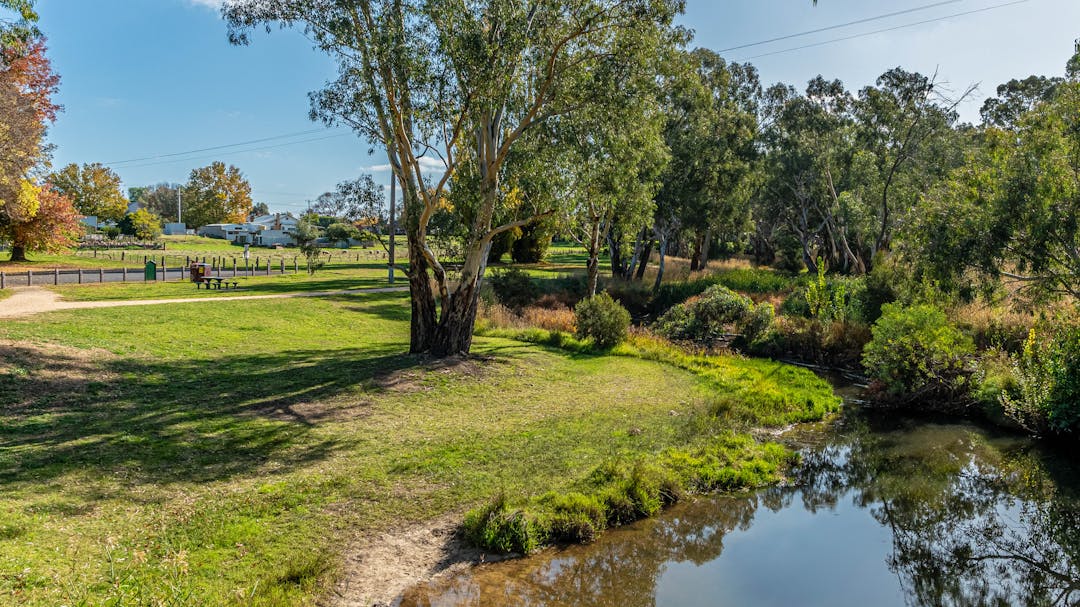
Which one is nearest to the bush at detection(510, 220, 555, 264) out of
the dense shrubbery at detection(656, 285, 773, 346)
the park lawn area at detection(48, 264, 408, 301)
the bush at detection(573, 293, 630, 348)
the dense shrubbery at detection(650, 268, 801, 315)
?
the park lawn area at detection(48, 264, 408, 301)

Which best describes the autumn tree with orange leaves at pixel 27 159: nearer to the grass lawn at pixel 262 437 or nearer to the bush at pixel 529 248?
the grass lawn at pixel 262 437

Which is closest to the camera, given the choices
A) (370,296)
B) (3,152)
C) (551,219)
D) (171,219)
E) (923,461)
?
(923,461)

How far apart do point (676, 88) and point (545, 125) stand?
7.28 metres

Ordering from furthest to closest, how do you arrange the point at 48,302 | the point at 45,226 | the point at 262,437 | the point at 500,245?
the point at 500,245
the point at 45,226
the point at 48,302
the point at 262,437

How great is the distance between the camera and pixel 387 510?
8.94 meters

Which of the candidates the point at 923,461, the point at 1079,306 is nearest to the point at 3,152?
the point at 923,461

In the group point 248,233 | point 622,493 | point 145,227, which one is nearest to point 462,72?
point 622,493

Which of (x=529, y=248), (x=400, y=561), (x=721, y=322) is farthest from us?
(x=529, y=248)

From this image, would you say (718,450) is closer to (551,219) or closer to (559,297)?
(551,219)

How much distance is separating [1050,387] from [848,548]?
7.57 metres

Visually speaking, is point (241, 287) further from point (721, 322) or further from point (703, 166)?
point (703, 166)

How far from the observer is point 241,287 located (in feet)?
107

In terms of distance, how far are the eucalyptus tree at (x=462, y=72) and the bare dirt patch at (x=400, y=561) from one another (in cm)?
872

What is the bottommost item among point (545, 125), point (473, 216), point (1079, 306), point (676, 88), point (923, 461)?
point (923, 461)
